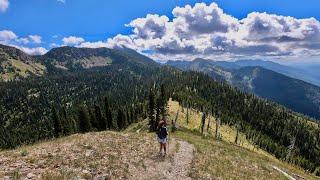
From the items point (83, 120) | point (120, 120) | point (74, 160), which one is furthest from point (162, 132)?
point (120, 120)

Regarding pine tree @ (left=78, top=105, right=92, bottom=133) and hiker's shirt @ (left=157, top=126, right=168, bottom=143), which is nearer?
hiker's shirt @ (left=157, top=126, right=168, bottom=143)

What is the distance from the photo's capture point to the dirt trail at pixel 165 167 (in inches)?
1039

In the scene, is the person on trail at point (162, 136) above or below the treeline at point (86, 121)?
above

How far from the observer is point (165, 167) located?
1153 inches

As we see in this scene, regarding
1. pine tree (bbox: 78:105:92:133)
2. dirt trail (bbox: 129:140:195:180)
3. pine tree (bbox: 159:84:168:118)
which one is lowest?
pine tree (bbox: 78:105:92:133)

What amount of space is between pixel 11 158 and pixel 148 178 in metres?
10.7

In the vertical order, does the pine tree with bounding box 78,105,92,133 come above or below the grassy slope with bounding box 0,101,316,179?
below

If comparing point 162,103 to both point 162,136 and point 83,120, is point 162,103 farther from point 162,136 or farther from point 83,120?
point 162,136

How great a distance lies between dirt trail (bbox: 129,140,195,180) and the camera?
86.6 ft

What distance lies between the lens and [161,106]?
12656 cm

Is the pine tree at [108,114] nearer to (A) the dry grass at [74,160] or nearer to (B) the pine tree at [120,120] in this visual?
(B) the pine tree at [120,120]

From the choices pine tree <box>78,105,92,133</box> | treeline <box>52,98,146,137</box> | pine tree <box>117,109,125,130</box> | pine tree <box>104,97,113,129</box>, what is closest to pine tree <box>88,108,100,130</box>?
treeline <box>52,98,146,137</box>

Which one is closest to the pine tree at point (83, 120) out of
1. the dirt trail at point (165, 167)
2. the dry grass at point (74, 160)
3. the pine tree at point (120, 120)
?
the pine tree at point (120, 120)

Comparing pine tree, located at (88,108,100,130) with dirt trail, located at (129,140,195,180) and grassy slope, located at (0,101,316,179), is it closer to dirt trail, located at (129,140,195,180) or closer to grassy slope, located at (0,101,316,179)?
grassy slope, located at (0,101,316,179)
